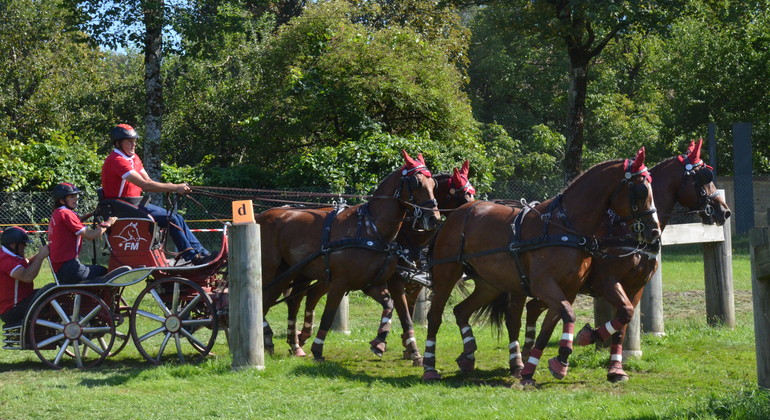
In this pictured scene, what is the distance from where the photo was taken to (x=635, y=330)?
9.62 metres

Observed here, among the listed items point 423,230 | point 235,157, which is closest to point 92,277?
point 423,230

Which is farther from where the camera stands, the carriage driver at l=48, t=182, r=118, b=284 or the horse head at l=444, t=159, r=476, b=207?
the horse head at l=444, t=159, r=476, b=207

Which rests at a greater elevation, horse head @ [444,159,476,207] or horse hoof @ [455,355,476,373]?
horse head @ [444,159,476,207]

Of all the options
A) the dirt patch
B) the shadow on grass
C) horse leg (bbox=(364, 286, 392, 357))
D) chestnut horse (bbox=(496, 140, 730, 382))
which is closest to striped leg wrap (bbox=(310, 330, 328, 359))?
the shadow on grass

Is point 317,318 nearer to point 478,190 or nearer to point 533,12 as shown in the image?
point 478,190

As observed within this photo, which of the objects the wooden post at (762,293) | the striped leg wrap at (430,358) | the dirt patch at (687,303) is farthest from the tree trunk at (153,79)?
the wooden post at (762,293)

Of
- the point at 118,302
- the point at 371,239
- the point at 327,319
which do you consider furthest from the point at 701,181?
the point at 118,302

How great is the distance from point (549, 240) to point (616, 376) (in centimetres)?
144

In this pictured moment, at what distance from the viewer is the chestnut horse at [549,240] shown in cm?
822

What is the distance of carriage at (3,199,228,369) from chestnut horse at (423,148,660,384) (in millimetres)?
2672

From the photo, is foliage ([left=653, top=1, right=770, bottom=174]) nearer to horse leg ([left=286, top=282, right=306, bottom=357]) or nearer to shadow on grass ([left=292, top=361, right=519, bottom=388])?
horse leg ([left=286, top=282, right=306, bottom=357])

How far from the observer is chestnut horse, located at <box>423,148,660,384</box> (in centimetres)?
822

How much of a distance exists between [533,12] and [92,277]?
45.0 feet

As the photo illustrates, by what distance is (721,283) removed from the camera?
11500mm
